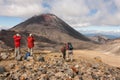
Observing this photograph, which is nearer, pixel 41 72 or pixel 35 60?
pixel 41 72

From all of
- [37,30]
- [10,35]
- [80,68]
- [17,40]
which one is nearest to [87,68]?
[80,68]

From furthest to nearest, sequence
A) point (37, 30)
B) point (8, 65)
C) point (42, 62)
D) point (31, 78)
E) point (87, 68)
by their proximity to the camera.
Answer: point (37, 30) → point (87, 68) → point (42, 62) → point (8, 65) → point (31, 78)

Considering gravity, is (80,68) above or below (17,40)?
below

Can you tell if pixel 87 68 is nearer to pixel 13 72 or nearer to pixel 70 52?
pixel 70 52

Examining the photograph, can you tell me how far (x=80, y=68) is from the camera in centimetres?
2683

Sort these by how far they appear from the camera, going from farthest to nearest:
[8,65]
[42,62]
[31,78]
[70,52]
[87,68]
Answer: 1. [70,52]
2. [87,68]
3. [42,62]
4. [8,65]
5. [31,78]

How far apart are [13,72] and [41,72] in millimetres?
2203

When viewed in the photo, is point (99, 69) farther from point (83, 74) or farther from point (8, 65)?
point (8, 65)

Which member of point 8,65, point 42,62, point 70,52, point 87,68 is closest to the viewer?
point 8,65

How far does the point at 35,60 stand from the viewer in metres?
25.8

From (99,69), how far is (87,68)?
206cm

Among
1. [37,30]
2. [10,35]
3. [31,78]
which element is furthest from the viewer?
[37,30]

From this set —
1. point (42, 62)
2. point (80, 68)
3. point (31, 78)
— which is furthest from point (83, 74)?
point (31, 78)

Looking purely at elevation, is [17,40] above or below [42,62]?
above
